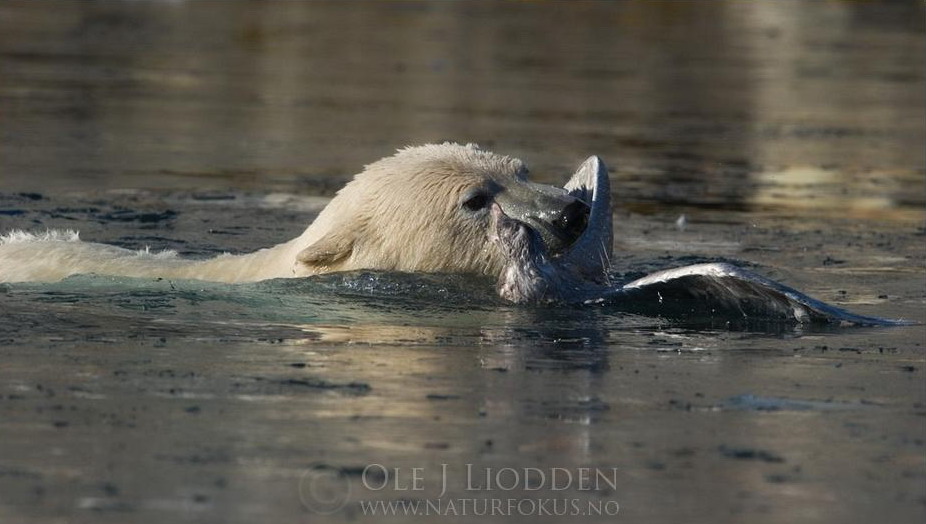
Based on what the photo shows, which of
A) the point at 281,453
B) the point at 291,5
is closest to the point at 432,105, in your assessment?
the point at 281,453

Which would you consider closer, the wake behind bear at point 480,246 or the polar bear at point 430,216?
the wake behind bear at point 480,246

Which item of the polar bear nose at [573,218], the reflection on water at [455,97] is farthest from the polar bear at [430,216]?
the reflection on water at [455,97]

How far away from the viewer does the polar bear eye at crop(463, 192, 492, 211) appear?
7.89 m

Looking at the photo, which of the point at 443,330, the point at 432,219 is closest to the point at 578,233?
the point at 432,219

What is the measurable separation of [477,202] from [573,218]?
0.44 metres

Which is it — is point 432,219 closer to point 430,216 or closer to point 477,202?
→ point 430,216

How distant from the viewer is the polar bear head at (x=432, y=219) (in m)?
7.85

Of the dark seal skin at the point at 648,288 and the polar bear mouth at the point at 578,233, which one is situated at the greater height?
the polar bear mouth at the point at 578,233

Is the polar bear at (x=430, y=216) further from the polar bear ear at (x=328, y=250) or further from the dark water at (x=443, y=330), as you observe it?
the dark water at (x=443, y=330)

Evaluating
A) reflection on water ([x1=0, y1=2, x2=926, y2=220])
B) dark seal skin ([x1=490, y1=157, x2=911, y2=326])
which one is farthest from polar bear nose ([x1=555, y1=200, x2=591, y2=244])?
reflection on water ([x1=0, y1=2, x2=926, y2=220])

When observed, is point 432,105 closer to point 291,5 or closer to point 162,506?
point 162,506

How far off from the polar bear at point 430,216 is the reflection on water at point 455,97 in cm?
481

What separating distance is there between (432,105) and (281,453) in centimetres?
1392

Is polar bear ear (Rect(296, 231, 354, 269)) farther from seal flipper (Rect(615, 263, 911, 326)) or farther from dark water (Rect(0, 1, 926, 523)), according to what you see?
seal flipper (Rect(615, 263, 911, 326))
